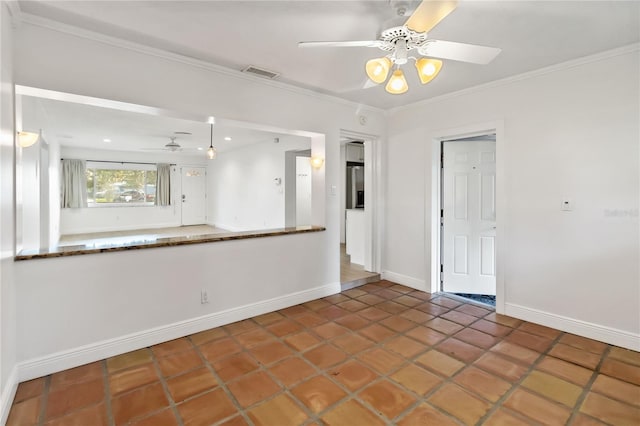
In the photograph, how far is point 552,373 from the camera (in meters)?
2.28


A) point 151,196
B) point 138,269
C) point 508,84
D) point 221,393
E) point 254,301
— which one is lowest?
point 221,393

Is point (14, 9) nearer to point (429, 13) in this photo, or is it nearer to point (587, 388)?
point (429, 13)

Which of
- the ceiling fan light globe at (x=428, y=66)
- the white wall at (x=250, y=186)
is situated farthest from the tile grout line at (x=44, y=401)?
the white wall at (x=250, y=186)

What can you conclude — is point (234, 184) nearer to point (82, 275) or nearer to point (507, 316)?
point (82, 275)

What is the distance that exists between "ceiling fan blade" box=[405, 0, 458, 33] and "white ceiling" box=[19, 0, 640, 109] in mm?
615

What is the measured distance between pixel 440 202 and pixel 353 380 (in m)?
2.76

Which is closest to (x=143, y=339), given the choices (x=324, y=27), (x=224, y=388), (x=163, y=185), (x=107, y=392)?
(x=107, y=392)

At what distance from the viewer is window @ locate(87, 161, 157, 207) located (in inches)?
355

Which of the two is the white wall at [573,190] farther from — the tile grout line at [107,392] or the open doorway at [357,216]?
the tile grout line at [107,392]

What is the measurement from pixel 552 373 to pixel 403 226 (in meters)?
2.43

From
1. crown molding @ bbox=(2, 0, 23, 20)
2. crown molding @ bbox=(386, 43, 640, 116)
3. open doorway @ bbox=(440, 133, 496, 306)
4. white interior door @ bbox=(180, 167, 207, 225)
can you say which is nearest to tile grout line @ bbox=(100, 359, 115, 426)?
crown molding @ bbox=(2, 0, 23, 20)

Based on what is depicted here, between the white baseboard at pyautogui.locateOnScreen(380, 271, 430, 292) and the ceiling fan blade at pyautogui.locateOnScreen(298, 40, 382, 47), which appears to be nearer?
the ceiling fan blade at pyautogui.locateOnScreen(298, 40, 382, 47)

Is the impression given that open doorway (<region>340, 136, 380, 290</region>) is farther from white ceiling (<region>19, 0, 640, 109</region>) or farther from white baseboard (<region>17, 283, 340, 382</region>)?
white ceiling (<region>19, 0, 640, 109</region>)

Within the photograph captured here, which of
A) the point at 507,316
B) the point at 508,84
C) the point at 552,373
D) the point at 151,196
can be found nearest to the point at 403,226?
the point at 507,316
